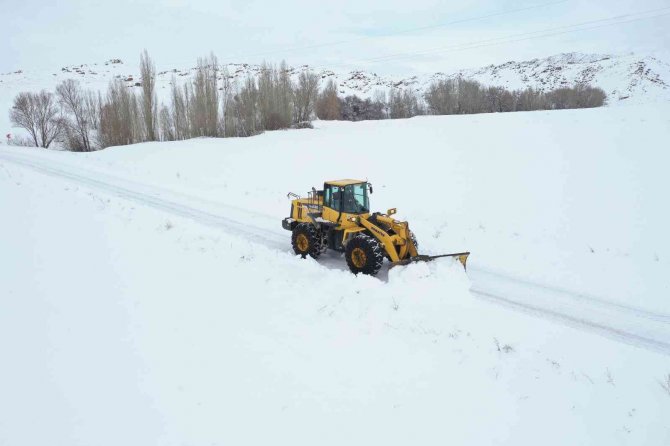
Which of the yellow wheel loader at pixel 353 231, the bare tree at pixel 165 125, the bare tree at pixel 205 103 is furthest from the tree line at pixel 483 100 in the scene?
the yellow wheel loader at pixel 353 231

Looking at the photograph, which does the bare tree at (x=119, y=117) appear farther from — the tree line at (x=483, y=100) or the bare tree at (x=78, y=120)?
the tree line at (x=483, y=100)

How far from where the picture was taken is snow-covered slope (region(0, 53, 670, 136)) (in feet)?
214

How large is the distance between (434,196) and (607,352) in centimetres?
1319

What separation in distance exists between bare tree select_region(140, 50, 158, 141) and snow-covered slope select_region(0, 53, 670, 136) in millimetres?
15868

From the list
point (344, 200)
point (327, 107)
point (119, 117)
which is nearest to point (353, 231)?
point (344, 200)

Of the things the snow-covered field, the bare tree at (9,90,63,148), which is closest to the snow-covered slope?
the bare tree at (9,90,63,148)

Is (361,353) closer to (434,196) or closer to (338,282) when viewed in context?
(338,282)

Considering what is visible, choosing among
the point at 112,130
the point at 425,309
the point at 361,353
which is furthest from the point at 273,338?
the point at 112,130

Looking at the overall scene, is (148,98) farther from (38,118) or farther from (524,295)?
(524,295)

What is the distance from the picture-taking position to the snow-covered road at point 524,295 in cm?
787

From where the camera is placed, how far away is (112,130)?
124ft

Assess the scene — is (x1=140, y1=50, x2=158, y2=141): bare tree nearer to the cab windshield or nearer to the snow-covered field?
the snow-covered field

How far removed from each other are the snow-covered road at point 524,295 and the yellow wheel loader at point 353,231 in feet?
1.96

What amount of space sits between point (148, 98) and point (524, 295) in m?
36.6
